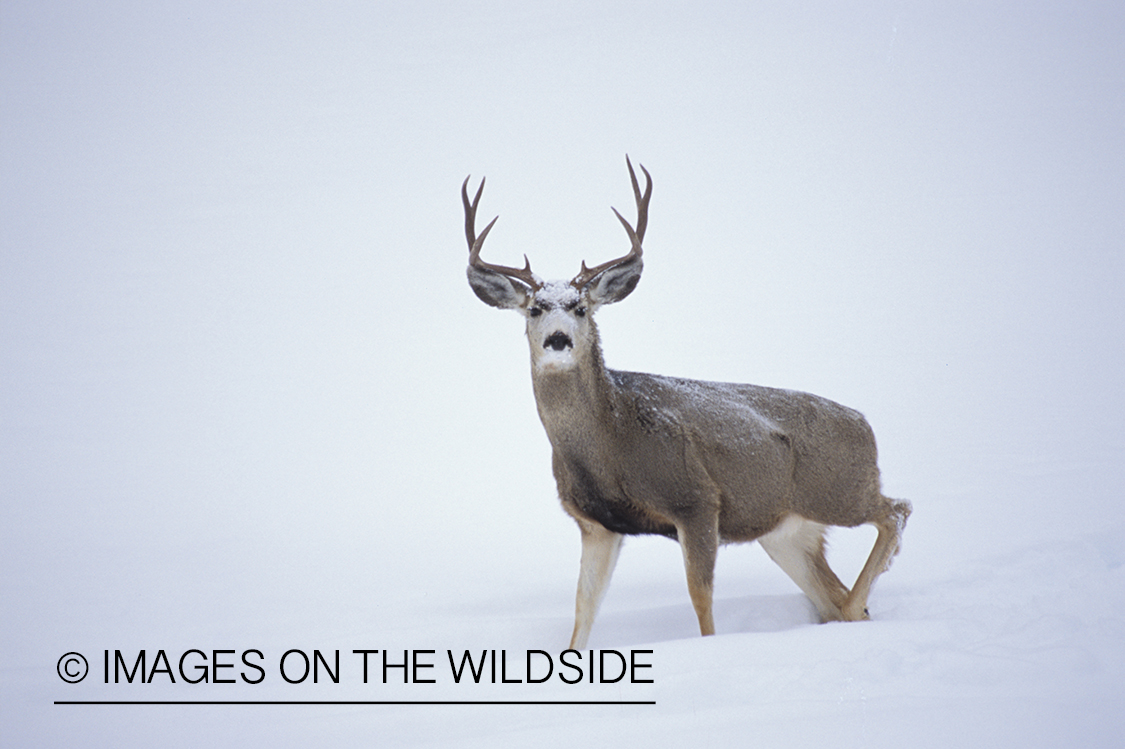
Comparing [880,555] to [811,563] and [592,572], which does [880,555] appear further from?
[592,572]

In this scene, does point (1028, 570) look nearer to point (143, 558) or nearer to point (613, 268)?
point (613, 268)

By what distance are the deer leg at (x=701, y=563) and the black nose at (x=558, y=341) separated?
4.28ft

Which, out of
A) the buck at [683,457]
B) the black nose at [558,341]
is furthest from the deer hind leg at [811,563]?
the black nose at [558,341]

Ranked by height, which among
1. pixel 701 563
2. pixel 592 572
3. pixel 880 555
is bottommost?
pixel 701 563

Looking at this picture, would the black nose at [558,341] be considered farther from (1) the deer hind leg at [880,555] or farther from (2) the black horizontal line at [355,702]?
(1) the deer hind leg at [880,555]

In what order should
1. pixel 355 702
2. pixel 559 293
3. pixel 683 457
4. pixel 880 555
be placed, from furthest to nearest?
pixel 880 555 < pixel 559 293 < pixel 683 457 < pixel 355 702

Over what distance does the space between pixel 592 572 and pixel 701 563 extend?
2.80 ft

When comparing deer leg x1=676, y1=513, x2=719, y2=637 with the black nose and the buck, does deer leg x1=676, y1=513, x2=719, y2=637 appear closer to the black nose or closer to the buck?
the buck

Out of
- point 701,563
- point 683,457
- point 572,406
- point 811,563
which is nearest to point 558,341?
point 572,406

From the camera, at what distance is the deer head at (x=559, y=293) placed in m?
6.13

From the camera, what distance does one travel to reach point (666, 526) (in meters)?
6.12

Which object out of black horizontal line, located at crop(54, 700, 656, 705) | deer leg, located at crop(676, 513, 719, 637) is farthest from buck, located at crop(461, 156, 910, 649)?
black horizontal line, located at crop(54, 700, 656, 705)

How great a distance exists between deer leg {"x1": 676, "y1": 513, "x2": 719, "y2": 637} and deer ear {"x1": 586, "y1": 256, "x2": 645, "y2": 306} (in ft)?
5.25

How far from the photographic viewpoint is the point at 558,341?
19.5 ft
